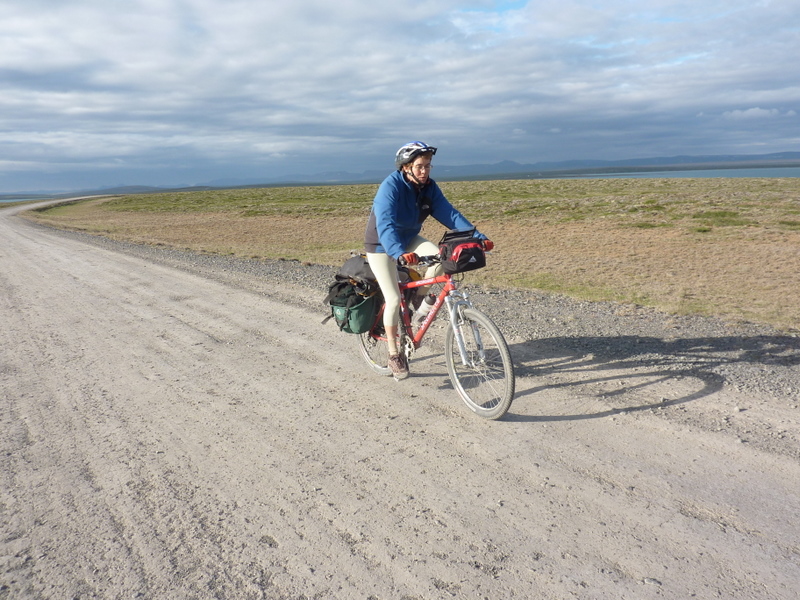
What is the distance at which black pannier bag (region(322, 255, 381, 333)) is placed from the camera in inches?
214

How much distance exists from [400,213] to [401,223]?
97 mm

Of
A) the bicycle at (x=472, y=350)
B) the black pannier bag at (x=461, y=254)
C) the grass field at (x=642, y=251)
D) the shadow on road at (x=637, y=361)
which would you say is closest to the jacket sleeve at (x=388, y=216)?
the bicycle at (x=472, y=350)

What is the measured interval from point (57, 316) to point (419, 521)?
772 centimetres

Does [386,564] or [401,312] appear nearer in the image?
[386,564]

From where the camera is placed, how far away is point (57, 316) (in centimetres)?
855

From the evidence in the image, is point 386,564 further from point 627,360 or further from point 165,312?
point 165,312

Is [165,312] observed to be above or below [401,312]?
below

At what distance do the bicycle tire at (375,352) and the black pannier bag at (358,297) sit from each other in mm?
369

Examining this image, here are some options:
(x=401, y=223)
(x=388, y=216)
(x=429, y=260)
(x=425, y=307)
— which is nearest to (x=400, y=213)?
(x=401, y=223)

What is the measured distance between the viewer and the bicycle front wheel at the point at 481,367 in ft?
14.3

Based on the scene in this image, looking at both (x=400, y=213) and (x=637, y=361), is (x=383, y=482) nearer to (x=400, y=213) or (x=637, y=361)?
(x=400, y=213)

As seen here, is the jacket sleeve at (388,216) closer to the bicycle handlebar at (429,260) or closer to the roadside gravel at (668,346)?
the bicycle handlebar at (429,260)

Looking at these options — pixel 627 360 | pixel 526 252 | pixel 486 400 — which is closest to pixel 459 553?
pixel 486 400

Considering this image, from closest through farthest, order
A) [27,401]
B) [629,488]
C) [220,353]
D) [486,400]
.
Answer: [629,488] < [486,400] < [27,401] < [220,353]
